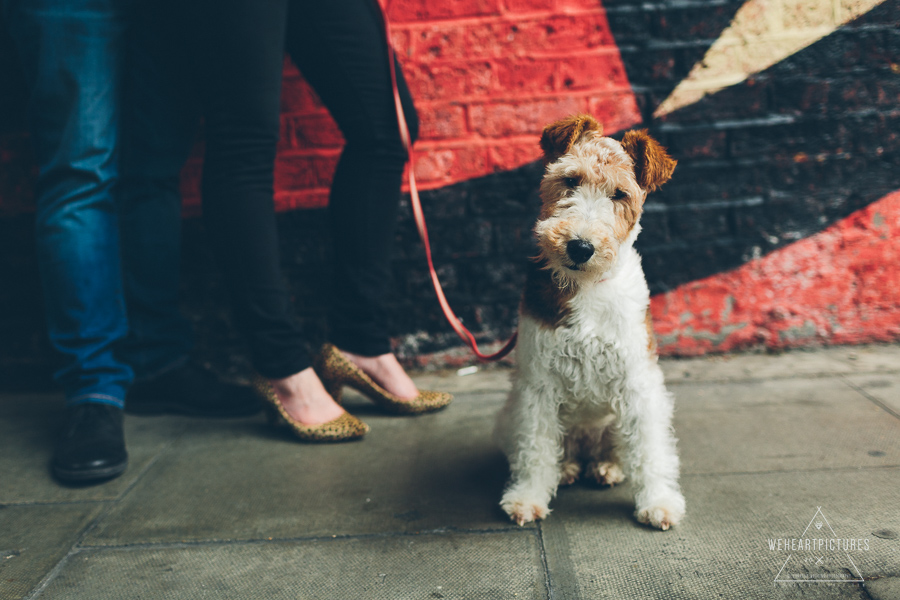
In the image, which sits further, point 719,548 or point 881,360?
point 881,360

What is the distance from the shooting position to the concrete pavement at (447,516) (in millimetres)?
1281

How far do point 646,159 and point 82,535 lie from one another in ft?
5.77

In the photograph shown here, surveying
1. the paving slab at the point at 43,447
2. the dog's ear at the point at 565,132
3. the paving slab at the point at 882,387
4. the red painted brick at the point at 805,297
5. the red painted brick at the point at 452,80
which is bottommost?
the paving slab at the point at 43,447

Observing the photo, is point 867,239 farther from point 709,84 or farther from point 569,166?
point 569,166

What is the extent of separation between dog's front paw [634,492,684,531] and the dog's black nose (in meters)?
0.66

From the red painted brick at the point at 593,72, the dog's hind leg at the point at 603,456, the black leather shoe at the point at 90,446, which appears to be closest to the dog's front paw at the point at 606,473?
the dog's hind leg at the point at 603,456

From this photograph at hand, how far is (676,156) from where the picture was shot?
253 centimetres

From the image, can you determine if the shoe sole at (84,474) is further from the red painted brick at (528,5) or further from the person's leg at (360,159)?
the red painted brick at (528,5)

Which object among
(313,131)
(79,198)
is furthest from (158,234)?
(313,131)

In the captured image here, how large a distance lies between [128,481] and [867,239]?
3.06 metres

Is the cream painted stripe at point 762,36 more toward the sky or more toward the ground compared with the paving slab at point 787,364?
more toward the sky

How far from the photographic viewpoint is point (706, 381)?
7.88 ft

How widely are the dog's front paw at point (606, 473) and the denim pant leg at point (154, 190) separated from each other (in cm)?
174

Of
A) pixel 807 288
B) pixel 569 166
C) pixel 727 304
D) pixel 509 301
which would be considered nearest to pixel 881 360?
pixel 807 288
